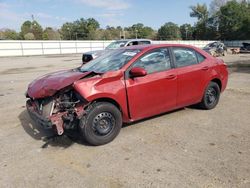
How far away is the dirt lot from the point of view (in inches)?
137

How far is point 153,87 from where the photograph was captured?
5051 millimetres

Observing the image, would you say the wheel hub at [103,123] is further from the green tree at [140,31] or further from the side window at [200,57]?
the green tree at [140,31]

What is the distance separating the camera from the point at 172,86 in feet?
17.6

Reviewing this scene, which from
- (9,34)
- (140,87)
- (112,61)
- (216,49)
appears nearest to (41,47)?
(216,49)

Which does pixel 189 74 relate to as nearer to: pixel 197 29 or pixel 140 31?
pixel 197 29

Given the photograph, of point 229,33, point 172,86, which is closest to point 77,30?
point 229,33

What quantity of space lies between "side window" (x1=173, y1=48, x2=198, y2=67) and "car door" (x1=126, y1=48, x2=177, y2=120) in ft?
0.80

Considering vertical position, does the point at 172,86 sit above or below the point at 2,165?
above

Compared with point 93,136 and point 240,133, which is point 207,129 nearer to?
point 240,133

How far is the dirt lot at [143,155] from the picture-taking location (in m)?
3.47

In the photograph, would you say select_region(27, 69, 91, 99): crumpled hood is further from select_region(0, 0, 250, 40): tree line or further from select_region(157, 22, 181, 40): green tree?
select_region(157, 22, 181, 40): green tree

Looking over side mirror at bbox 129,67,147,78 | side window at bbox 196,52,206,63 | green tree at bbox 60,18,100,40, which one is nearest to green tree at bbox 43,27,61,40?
green tree at bbox 60,18,100,40

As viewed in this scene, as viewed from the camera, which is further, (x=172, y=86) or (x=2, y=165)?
(x=172, y=86)

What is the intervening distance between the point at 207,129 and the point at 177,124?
0.59 meters
